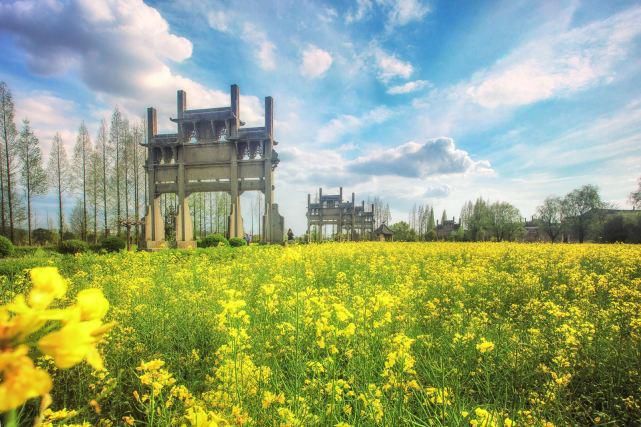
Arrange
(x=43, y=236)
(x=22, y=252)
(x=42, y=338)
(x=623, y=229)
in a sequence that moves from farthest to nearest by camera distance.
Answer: (x=623, y=229) < (x=43, y=236) < (x=22, y=252) < (x=42, y=338)

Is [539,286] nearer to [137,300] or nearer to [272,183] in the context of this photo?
[137,300]

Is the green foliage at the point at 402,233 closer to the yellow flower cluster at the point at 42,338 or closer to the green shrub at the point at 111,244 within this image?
the green shrub at the point at 111,244

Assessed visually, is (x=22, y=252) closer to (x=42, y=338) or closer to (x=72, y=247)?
(x=72, y=247)

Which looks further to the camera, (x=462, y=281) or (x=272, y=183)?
(x=272, y=183)

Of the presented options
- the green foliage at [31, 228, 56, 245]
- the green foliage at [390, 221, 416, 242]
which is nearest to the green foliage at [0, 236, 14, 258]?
the green foliage at [31, 228, 56, 245]

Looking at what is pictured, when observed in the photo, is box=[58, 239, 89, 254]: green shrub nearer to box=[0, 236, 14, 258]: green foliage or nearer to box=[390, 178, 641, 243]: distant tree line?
box=[0, 236, 14, 258]: green foliage

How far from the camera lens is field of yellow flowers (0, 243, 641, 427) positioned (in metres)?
0.49

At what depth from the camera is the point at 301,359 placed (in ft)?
8.75

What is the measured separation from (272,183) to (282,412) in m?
19.4

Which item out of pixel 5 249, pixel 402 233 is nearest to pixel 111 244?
pixel 5 249

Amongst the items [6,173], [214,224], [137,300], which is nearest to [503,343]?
[137,300]

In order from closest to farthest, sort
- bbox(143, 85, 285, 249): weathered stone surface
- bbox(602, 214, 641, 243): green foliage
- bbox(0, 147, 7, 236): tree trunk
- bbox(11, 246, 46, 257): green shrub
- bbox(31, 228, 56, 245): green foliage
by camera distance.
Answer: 1. bbox(11, 246, 46, 257): green shrub
2. bbox(143, 85, 285, 249): weathered stone surface
3. bbox(0, 147, 7, 236): tree trunk
4. bbox(31, 228, 56, 245): green foliage
5. bbox(602, 214, 641, 243): green foliage

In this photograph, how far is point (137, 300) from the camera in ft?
14.6

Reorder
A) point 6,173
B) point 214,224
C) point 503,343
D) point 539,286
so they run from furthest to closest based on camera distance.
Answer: point 214,224 → point 6,173 → point 539,286 → point 503,343
